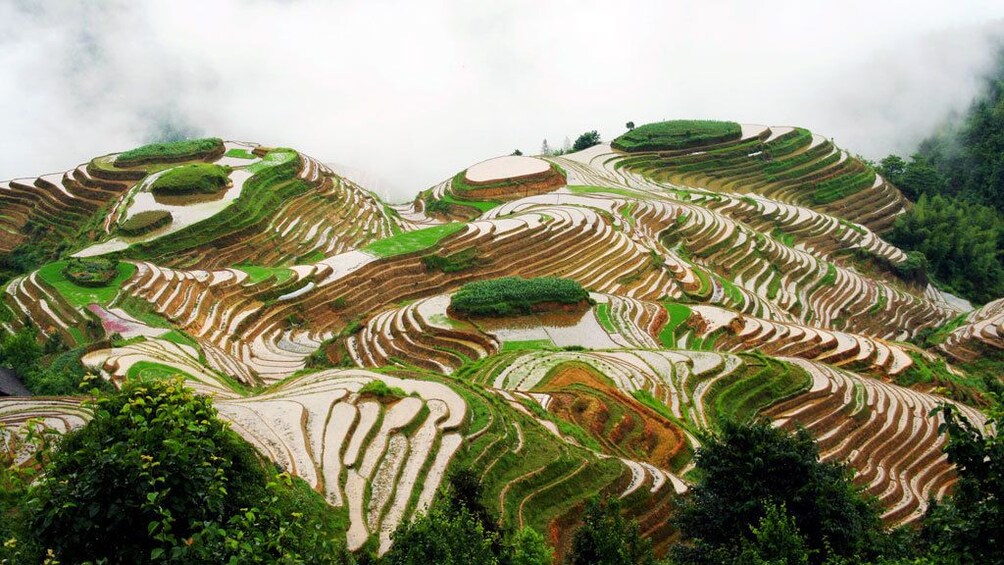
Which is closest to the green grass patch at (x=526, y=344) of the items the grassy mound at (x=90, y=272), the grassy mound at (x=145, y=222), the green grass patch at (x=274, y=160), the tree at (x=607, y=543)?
the tree at (x=607, y=543)

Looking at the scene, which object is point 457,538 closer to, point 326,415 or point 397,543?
point 397,543

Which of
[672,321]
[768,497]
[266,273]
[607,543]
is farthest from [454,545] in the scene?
[266,273]

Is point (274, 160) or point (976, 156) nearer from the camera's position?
point (274, 160)

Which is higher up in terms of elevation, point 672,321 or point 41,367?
point 41,367

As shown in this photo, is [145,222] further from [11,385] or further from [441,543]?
[441,543]

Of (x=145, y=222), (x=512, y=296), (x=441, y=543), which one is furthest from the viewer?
(x=145, y=222)

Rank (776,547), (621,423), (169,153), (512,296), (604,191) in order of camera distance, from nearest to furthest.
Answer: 1. (776,547)
2. (621,423)
3. (512,296)
4. (169,153)
5. (604,191)

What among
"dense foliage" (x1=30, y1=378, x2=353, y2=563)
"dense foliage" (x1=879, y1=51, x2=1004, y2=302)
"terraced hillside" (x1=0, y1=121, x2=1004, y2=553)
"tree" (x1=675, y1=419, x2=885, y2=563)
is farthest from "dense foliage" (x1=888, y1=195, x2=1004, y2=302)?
"dense foliage" (x1=30, y1=378, x2=353, y2=563)

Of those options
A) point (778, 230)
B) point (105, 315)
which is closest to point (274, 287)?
point (105, 315)
